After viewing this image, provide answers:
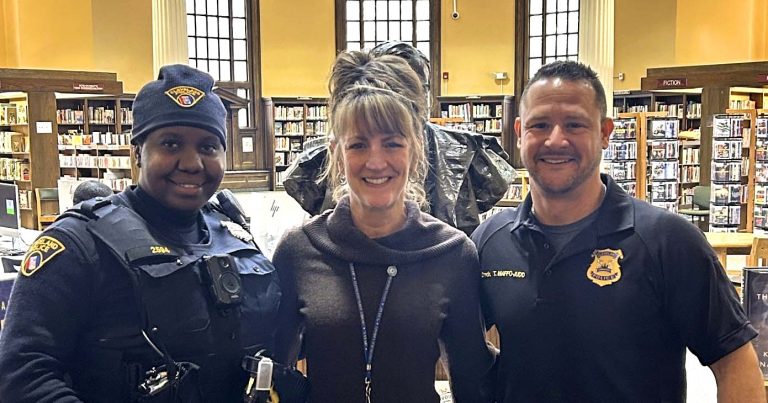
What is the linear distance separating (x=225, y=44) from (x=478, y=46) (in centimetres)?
605

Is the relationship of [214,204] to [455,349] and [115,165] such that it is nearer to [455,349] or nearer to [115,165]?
[455,349]

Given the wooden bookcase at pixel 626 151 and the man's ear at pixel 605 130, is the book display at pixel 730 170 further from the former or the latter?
the man's ear at pixel 605 130

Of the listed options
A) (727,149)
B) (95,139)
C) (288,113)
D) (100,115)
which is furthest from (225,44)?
(727,149)

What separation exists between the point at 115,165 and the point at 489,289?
11658 mm

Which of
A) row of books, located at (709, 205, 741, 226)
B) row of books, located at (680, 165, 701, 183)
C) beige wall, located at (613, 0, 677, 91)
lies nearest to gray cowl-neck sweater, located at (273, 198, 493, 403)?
row of books, located at (709, 205, 741, 226)

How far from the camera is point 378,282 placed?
1.68 meters

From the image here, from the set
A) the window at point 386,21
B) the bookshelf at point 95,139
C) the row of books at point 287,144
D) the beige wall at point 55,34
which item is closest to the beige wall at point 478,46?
the window at point 386,21

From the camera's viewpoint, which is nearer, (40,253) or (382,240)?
(40,253)

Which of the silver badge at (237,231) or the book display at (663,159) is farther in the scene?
the book display at (663,159)

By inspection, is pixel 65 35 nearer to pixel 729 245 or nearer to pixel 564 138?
pixel 729 245

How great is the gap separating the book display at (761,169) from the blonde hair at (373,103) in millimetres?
8006

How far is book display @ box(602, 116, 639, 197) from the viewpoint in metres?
9.43

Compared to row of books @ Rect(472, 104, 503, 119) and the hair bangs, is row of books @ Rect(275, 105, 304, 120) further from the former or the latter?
the hair bangs

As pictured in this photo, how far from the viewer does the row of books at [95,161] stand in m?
12.2
